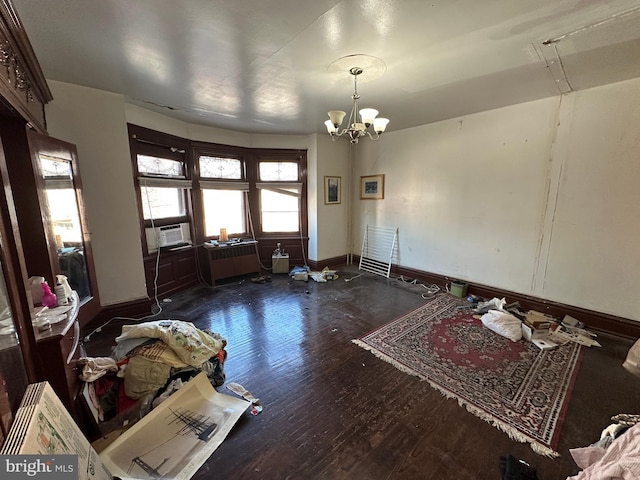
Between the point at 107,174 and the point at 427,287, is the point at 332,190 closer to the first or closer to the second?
the point at 427,287

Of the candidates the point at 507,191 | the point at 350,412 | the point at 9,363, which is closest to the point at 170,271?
the point at 9,363

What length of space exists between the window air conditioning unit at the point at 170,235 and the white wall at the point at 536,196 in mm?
3659

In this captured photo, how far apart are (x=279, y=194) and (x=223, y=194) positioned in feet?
3.26

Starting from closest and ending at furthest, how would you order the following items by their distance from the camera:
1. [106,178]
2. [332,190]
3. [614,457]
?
1. [614,457]
2. [106,178]
3. [332,190]

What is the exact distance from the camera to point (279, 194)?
4.91m

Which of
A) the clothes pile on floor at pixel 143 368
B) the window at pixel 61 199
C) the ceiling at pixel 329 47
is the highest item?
the ceiling at pixel 329 47

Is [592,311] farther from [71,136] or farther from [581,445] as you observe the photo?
[71,136]

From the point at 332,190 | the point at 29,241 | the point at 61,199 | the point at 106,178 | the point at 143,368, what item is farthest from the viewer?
the point at 332,190

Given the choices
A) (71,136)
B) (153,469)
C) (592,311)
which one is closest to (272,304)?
(153,469)

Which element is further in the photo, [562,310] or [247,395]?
[562,310]

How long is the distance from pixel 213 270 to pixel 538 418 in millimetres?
4014

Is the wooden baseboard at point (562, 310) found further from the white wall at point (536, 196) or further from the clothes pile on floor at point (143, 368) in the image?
the clothes pile on floor at point (143, 368)

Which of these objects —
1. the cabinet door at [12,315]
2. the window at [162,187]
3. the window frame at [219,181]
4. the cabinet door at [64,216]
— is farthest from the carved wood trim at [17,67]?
the window frame at [219,181]

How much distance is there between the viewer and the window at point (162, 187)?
346 centimetres
